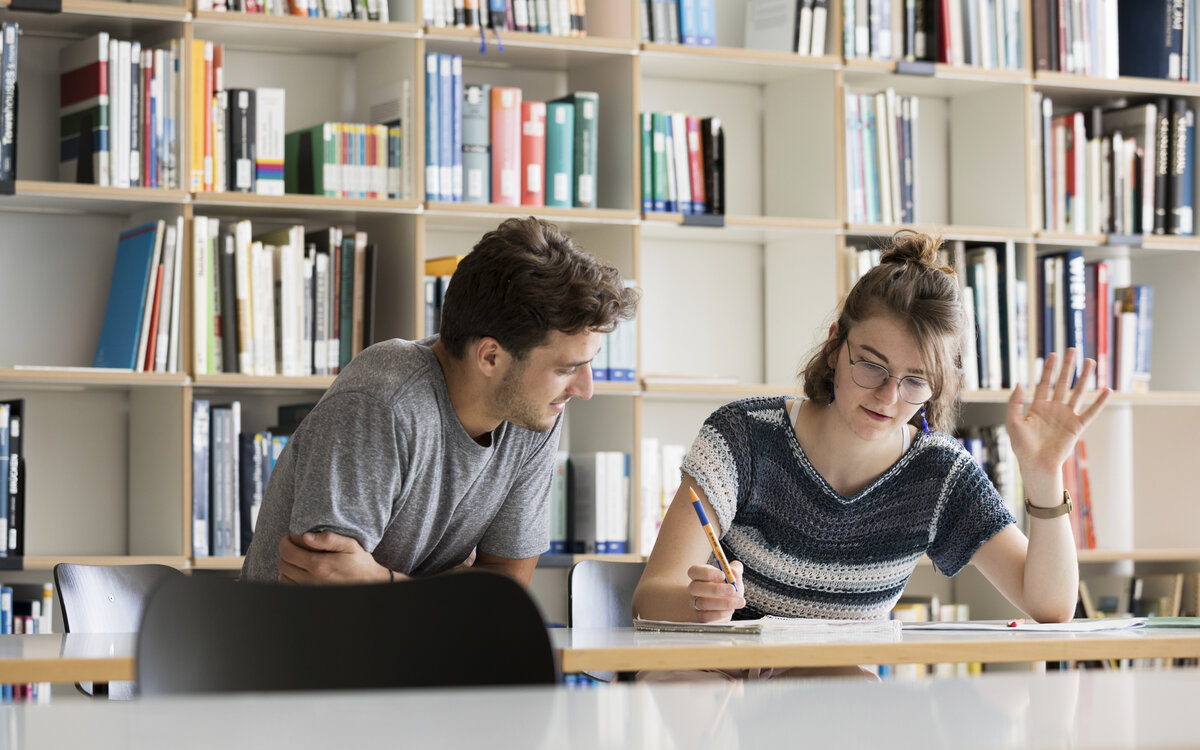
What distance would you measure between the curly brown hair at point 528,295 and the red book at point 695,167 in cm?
141

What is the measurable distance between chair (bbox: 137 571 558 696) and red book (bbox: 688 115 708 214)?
7.98ft

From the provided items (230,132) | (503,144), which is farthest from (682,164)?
(230,132)

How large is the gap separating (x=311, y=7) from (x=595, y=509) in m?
1.36

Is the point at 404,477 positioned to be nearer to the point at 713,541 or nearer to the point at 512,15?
the point at 713,541

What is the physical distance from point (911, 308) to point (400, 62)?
162 cm

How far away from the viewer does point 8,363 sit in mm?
3062

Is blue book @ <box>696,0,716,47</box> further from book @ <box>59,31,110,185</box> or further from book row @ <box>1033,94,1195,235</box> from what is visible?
book @ <box>59,31,110,185</box>

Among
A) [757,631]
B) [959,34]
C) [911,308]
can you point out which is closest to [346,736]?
[757,631]

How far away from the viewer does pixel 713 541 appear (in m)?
1.80

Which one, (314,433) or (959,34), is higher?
(959,34)

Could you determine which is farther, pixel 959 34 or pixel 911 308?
pixel 959 34

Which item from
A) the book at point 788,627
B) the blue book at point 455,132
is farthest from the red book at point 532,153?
the book at point 788,627

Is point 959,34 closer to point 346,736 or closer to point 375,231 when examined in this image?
point 375,231

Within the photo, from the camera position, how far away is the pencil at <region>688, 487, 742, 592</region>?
1734mm
